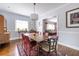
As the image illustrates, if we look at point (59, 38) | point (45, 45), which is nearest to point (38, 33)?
point (45, 45)

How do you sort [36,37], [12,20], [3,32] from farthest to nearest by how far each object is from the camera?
[36,37] < [12,20] < [3,32]

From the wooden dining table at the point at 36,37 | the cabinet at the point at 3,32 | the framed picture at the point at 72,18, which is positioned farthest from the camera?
the wooden dining table at the point at 36,37

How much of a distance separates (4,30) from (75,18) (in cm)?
145

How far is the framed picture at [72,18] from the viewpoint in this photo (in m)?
1.75

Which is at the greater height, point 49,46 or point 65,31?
point 65,31

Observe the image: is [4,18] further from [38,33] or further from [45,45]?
[45,45]

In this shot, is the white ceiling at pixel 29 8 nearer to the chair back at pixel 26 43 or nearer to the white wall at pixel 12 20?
the white wall at pixel 12 20

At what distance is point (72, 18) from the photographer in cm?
187

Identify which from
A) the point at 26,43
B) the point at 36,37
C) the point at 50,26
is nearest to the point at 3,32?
the point at 26,43

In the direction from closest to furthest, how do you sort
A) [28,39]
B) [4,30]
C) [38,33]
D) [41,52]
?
[4,30] < [41,52] < [38,33] < [28,39]

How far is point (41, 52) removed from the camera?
5.69 feet

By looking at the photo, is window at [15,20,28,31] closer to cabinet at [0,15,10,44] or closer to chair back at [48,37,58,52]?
cabinet at [0,15,10,44]

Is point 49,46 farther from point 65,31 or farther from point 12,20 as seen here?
point 12,20

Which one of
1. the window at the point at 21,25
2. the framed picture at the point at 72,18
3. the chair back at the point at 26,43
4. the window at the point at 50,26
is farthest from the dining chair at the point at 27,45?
the framed picture at the point at 72,18
